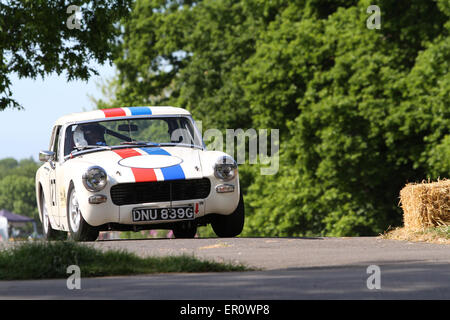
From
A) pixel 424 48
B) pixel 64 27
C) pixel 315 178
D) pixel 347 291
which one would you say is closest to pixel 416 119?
pixel 424 48

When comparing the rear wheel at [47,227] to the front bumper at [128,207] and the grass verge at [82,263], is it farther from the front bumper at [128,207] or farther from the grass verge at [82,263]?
the grass verge at [82,263]

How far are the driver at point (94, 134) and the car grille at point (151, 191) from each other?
153 centimetres

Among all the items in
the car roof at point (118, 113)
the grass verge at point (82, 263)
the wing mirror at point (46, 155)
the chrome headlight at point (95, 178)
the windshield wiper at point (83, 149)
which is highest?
the car roof at point (118, 113)

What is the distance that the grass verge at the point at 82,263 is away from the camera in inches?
322

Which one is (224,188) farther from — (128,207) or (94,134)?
(94,134)

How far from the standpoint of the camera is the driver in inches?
517

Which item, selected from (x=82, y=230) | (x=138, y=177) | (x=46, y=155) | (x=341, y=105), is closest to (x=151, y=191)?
(x=138, y=177)

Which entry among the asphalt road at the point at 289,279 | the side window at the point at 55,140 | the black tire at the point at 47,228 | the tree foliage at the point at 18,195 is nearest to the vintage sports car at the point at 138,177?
the side window at the point at 55,140

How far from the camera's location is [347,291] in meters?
6.25

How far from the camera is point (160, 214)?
1182 centimetres

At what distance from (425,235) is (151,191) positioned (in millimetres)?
3759

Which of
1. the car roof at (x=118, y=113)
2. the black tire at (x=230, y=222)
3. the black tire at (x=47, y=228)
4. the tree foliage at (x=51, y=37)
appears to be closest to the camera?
the black tire at (x=230, y=222)

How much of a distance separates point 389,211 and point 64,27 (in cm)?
1472
